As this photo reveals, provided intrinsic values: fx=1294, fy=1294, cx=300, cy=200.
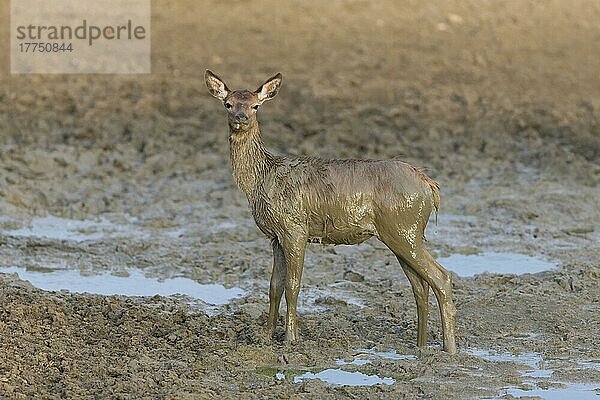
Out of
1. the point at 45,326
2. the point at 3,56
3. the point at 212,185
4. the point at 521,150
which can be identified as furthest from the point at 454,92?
the point at 45,326

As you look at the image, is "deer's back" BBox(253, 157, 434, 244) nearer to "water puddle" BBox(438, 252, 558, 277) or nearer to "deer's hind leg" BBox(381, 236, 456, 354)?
"deer's hind leg" BBox(381, 236, 456, 354)

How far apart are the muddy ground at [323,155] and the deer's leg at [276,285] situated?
16cm

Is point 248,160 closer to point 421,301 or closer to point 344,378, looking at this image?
point 421,301

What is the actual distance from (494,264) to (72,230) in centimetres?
428

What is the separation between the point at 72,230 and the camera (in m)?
13.2

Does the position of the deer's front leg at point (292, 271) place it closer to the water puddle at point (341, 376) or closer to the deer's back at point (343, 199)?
the deer's back at point (343, 199)

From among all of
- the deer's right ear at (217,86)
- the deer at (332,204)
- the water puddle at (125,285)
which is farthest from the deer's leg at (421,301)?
the water puddle at (125,285)

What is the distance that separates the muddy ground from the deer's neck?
1138 mm

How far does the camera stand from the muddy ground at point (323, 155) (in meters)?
9.05

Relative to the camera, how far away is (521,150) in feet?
52.9

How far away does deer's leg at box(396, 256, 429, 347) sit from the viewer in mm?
9461

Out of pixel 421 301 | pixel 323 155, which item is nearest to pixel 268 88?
pixel 421 301

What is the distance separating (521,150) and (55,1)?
8.98 meters

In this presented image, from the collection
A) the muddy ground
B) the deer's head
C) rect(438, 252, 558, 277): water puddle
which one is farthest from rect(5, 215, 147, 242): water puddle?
the deer's head
